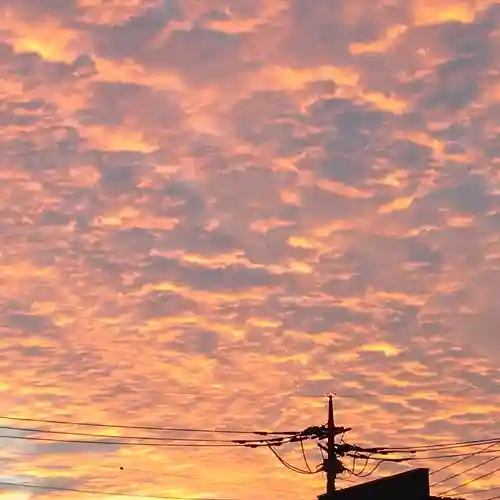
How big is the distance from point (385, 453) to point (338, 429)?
285 centimetres

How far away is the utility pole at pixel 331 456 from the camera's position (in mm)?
63250

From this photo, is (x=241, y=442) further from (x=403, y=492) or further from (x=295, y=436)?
(x=403, y=492)

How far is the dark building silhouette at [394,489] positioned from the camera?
61.8 metres

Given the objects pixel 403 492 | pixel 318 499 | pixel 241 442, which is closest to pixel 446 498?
pixel 403 492

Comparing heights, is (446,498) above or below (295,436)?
below

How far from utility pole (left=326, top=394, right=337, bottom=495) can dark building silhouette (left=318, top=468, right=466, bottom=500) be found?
24.1 inches

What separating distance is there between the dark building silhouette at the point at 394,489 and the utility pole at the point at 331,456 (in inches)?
24.1

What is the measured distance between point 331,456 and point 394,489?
420cm

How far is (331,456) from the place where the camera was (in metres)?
65.1

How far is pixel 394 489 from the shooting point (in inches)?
2443

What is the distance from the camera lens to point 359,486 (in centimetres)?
6256

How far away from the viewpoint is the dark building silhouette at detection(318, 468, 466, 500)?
2432 inches

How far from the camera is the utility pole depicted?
63250mm

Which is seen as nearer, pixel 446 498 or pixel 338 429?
pixel 446 498
